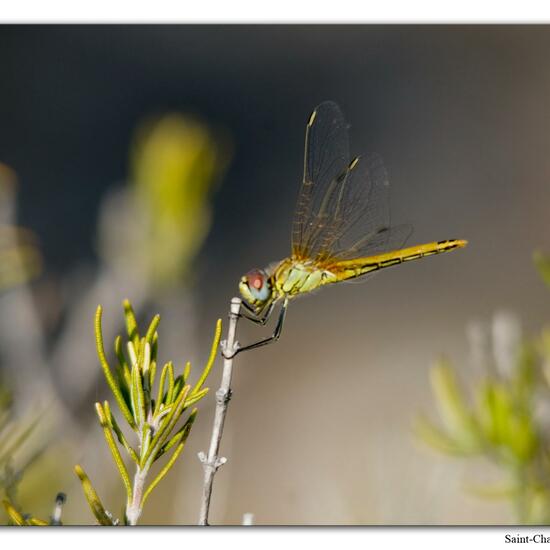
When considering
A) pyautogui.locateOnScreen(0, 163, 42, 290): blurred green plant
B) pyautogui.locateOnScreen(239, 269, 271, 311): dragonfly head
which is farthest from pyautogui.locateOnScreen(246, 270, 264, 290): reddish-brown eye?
pyautogui.locateOnScreen(0, 163, 42, 290): blurred green plant

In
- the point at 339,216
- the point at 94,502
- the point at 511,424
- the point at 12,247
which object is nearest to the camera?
the point at 94,502

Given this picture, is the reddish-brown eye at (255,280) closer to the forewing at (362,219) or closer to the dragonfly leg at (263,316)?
the dragonfly leg at (263,316)

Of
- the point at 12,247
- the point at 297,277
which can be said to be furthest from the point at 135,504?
the point at 12,247

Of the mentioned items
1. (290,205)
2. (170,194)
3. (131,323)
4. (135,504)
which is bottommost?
(135,504)

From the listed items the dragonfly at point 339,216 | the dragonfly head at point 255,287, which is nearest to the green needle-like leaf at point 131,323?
the dragonfly head at point 255,287

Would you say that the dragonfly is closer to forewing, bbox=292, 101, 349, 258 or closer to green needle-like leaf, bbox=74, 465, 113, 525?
forewing, bbox=292, 101, 349, 258

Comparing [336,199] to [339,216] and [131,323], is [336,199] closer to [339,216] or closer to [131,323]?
[339,216]
